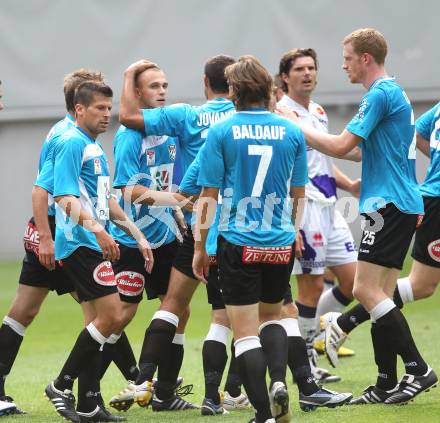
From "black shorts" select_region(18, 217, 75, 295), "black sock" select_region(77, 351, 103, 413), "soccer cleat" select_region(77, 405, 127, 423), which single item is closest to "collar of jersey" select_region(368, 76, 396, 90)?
"black shorts" select_region(18, 217, 75, 295)

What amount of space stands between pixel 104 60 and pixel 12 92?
137 cm

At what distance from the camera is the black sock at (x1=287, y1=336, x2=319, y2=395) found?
6113mm

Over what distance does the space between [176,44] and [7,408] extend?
8469 mm

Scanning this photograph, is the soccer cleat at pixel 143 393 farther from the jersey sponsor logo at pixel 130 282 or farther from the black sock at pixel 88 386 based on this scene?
the jersey sponsor logo at pixel 130 282

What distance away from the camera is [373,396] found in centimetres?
614

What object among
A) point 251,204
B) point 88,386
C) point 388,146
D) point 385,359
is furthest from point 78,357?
point 388,146

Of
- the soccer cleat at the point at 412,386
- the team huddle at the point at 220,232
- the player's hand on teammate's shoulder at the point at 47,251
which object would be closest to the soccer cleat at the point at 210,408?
the team huddle at the point at 220,232

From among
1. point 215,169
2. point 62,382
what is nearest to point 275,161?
point 215,169

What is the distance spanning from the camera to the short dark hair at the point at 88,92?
598 centimetres

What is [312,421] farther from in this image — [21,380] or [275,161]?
[21,380]

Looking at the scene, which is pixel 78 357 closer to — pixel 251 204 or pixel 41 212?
pixel 41 212

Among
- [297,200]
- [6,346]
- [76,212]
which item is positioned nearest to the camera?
[297,200]

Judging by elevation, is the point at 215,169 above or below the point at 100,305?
above

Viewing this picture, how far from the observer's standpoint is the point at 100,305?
5.80 m
